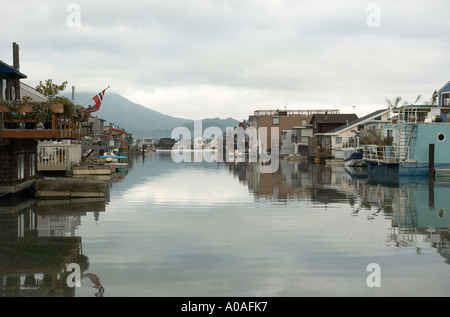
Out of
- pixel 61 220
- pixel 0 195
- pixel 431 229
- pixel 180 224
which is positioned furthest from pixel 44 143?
pixel 431 229

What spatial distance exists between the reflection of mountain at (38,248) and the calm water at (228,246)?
3 centimetres

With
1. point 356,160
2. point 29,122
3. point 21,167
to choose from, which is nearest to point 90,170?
point 21,167

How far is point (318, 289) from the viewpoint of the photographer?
416 inches

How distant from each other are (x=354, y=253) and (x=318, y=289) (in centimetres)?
384

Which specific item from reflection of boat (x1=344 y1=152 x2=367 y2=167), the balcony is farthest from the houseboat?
the balcony

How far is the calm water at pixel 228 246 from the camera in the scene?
35.7 feet

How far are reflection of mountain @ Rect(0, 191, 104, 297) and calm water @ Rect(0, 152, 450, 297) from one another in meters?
0.03

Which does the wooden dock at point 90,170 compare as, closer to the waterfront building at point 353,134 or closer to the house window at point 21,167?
the house window at point 21,167

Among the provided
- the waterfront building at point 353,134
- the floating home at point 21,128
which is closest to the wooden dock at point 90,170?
the floating home at point 21,128

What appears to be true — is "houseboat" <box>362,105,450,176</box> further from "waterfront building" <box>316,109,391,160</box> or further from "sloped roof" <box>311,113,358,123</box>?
"sloped roof" <box>311,113,358,123</box>

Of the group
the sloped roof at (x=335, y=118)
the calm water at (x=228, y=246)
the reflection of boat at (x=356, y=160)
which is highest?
the sloped roof at (x=335, y=118)

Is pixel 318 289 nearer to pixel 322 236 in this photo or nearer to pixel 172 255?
pixel 172 255

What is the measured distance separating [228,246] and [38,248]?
589cm

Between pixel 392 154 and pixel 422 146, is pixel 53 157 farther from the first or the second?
pixel 422 146
